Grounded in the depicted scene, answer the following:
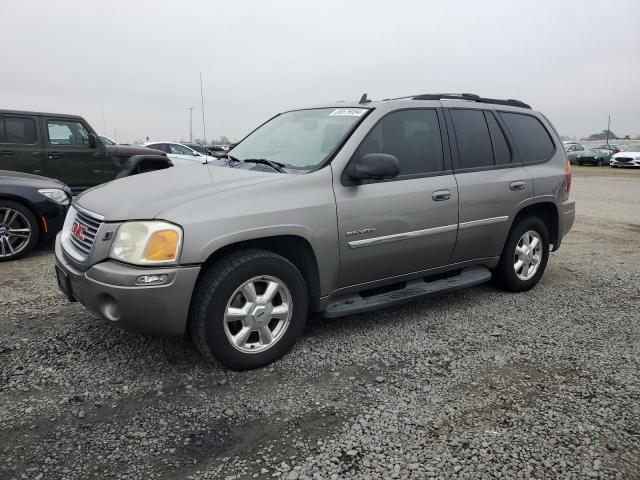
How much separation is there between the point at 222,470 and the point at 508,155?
12.0 feet

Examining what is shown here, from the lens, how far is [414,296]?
3873 millimetres

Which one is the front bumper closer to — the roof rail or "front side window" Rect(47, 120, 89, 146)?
the roof rail

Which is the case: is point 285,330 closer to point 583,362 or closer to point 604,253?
point 583,362

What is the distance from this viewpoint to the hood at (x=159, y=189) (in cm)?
293

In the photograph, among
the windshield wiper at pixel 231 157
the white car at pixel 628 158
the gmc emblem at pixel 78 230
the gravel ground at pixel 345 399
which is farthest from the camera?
the white car at pixel 628 158

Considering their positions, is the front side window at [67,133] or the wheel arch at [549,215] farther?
the front side window at [67,133]

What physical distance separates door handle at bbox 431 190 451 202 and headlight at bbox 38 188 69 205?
180 inches

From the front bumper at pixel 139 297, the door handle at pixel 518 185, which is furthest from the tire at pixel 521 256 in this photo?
the front bumper at pixel 139 297

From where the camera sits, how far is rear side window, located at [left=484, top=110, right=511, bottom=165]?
449cm

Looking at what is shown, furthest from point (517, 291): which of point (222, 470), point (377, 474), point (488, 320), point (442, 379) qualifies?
point (222, 470)

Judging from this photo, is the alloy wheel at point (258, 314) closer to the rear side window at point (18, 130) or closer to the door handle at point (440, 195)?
the door handle at point (440, 195)

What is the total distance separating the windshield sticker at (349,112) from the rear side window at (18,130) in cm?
635

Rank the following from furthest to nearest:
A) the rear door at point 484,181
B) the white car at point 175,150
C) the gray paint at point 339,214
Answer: the white car at point 175,150
the rear door at point 484,181
the gray paint at point 339,214

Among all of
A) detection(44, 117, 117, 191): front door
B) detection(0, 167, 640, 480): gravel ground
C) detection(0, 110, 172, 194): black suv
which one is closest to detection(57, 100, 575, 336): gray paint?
detection(0, 167, 640, 480): gravel ground
